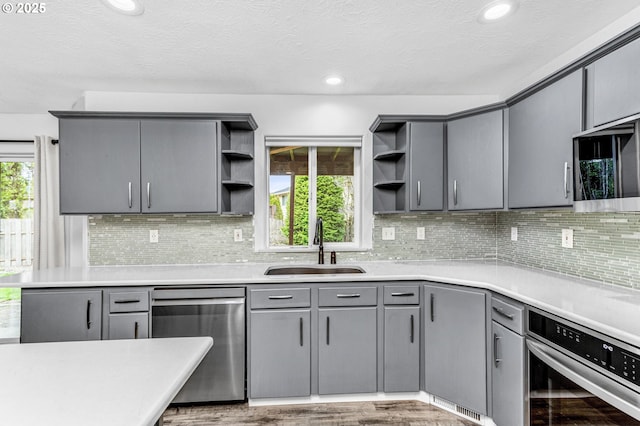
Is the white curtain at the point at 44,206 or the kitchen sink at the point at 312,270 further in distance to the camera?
the white curtain at the point at 44,206

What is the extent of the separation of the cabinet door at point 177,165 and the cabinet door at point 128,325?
2.51ft

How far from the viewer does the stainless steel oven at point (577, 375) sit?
44.3 inches

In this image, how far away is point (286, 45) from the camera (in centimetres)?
206

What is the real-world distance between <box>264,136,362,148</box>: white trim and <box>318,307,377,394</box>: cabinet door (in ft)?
4.87

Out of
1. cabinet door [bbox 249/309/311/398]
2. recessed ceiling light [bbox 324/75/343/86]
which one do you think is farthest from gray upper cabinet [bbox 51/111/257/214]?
cabinet door [bbox 249/309/311/398]

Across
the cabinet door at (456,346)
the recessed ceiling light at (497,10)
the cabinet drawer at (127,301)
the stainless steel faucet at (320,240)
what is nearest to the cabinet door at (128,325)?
the cabinet drawer at (127,301)

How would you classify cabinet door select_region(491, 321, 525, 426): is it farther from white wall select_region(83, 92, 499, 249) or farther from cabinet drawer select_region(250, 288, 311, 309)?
white wall select_region(83, 92, 499, 249)

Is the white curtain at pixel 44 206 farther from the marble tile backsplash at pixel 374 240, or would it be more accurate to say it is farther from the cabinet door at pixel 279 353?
the cabinet door at pixel 279 353

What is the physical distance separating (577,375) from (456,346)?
0.85 meters

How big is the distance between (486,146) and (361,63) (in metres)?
1.07

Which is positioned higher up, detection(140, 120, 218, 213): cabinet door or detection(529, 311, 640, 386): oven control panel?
detection(140, 120, 218, 213): cabinet door

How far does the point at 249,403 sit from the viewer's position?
2262 mm

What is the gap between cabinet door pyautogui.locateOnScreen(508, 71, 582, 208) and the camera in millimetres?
1722

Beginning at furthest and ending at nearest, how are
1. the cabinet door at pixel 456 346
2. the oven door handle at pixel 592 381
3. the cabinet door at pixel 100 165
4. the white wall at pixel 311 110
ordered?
the white wall at pixel 311 110 < the cabinet door at pixel 100 165 < the cabinet door at pixel 456 346 < the oven door handle at pixel 592 381
